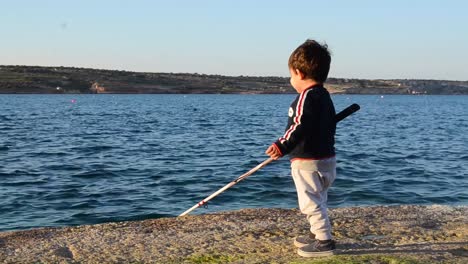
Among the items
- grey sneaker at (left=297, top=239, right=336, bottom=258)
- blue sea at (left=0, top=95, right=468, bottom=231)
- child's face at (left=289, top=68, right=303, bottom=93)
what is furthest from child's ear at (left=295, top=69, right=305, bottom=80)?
blue sea at (left=0, top=95, right=468, bottom=231)

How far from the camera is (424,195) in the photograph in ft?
43.5

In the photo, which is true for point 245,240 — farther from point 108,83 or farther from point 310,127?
point 108,83

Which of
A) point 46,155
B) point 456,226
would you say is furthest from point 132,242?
point 46,155

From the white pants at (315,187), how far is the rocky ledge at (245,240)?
0.30 m

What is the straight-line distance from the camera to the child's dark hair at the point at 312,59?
17.2 feet

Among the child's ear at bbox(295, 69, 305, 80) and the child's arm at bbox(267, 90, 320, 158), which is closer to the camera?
the child's arm at bbox(267, 90, 320, 158)

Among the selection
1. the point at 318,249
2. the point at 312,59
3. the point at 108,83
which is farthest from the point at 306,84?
the point at 108,83

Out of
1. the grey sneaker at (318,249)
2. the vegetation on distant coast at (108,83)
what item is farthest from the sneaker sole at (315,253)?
the vegetation on distant coast at (108,83)

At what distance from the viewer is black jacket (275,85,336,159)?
5.21 metres

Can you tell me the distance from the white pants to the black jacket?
78mm

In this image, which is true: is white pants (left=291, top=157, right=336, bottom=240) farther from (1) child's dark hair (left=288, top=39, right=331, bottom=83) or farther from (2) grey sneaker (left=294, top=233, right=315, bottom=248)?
(1) child's dark hair (left=288, top=39, right=331, bottom=83)

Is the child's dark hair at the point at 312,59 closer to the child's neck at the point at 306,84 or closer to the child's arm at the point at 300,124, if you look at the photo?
A: the child's neck at the point at 306,84

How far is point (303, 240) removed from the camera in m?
5.73

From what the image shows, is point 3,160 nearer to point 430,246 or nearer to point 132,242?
point 132,242
